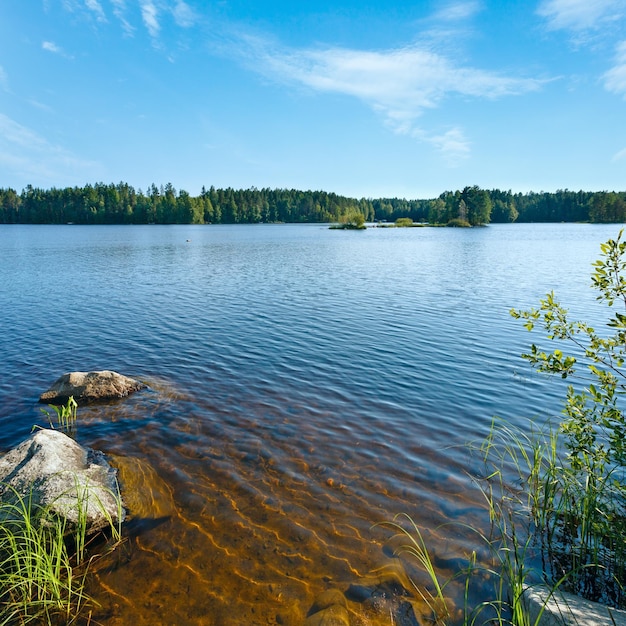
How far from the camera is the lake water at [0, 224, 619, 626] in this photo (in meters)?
5.88

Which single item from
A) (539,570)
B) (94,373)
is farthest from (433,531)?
(94,373)

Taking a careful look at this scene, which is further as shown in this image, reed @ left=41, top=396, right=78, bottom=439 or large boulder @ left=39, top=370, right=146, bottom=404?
large boulder @ left=39, top=370, right=146, bottom=404

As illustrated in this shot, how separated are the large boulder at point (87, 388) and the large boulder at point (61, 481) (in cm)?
384

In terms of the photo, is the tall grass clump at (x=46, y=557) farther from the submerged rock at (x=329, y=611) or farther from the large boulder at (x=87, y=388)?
the large boulder at (x=87, y=388)

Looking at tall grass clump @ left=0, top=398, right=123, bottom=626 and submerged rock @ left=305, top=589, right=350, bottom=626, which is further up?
tall grass clump @ left=0, top=398, right=123, bottom=626

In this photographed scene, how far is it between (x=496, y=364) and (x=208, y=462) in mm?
10942

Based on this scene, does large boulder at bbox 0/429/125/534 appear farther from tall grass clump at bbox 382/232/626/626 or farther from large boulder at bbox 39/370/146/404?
tall grass clump at bbox 382/232/626/626

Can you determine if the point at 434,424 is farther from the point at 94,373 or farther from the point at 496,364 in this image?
the point at 94,373

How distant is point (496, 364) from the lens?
14555 millimetres

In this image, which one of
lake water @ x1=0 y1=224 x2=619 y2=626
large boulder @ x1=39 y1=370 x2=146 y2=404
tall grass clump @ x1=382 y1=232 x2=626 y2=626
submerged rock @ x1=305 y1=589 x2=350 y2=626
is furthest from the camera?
large boulder @ x1=39 y1=370 x2=146 y2=404

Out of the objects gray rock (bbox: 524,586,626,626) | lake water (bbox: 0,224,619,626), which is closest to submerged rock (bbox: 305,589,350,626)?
lake water (bbox: 0,224,619,626)

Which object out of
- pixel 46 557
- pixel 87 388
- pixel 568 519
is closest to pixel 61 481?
pixel 46 557

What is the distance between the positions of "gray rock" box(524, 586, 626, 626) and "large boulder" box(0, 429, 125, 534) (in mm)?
5802

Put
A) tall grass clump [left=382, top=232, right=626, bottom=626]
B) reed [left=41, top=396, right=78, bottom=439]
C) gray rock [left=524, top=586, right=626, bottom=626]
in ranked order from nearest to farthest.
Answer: gray rock [left=524, top=586, right=626, bottom=626] → tall grass clump [left=382, top=232, right=626, bottom=626] → reed [left=41, top=396, right=78, bottom=439]
